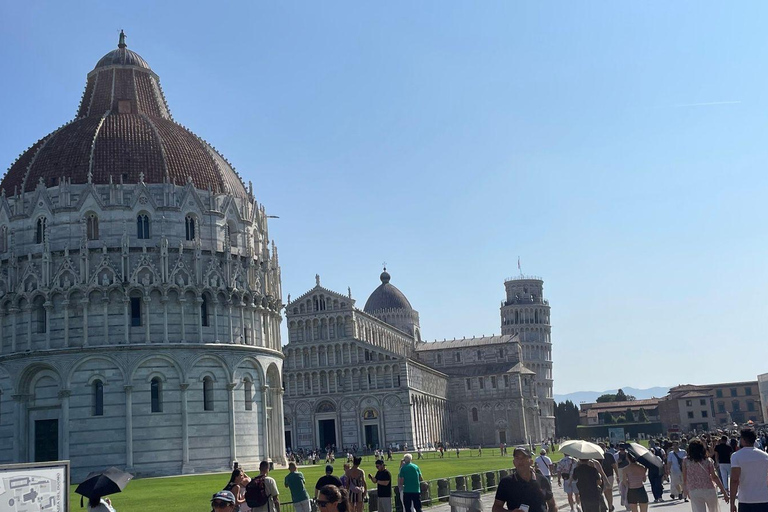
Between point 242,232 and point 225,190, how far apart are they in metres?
2.82

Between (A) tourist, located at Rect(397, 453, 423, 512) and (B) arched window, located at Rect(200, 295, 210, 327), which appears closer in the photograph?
(A) tourist, located at Rect(397, 453, 423, 512)

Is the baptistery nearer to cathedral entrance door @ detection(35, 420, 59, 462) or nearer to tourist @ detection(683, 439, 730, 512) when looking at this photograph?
cathedral entrance door @ detection(35, 420, 59, 462)

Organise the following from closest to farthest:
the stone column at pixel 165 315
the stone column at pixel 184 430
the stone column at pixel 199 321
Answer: the stone column at pixel 184 430 → the stone column at pixel 165 315 → the stone column at pixel 199 321

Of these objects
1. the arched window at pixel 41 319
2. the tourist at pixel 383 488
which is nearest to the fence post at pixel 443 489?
the tourist at pixel 383 488

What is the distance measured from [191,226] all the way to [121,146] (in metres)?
6.41

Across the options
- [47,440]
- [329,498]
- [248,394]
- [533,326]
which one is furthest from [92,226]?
[533,326]

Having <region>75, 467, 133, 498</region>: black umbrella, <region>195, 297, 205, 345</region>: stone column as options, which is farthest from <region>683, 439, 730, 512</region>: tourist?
<region>195, 297, 205, 345</region>: stone column

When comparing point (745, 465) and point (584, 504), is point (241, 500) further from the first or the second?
point (745, 465)

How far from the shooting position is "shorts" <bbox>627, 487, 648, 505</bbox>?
59.9ft

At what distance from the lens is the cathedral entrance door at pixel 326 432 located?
9881 centimetres

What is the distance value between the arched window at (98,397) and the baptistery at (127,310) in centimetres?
7

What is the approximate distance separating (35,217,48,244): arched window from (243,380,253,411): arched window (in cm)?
1458

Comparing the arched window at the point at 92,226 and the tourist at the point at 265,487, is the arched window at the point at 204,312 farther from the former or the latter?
the tourist at the point at 265,487

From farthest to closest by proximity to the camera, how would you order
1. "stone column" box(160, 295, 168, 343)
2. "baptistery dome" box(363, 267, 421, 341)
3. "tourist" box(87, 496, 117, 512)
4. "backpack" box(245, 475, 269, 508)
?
"baptistery dome" box(363, 267, 421, 341) < "stone column" box(160, 295, 168, 343) < "backpack" box(245, 475, 269, 508) < "tourist" box(87, 496, 117, 512)
